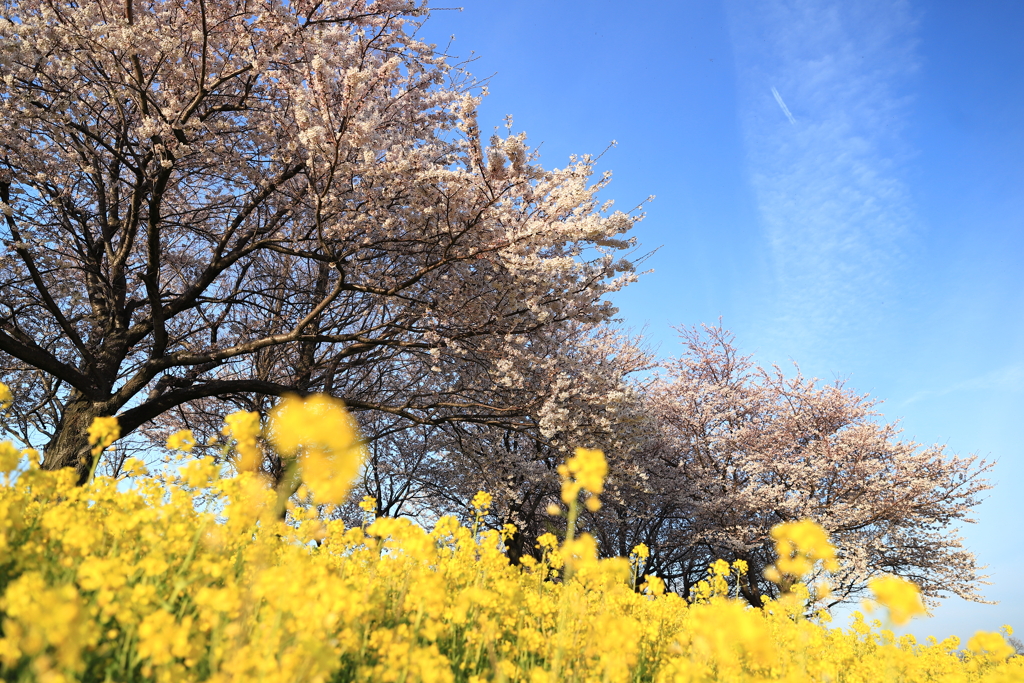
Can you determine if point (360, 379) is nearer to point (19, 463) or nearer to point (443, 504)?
point (443, 504)

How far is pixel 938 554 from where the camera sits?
62.6 ft

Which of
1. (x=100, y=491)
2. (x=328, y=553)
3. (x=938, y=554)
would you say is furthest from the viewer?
(x=938, y=554)

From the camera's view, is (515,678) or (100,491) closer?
(515,678)

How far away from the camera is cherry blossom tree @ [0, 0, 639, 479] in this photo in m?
7.12

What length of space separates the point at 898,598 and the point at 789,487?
19.0 meters

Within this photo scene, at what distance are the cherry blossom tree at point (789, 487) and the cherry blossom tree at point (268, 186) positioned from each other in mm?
9900

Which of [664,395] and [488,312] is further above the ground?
[664,395]

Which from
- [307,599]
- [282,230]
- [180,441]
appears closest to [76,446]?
[282,230]

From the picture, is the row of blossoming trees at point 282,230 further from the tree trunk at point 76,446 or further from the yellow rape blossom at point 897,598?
the yellow rape blossom at point 897,598

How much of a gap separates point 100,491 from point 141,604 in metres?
1.81

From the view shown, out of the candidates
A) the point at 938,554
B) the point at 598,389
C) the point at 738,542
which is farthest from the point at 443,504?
the point at 938,554

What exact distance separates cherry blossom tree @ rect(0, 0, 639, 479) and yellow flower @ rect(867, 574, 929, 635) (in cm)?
589

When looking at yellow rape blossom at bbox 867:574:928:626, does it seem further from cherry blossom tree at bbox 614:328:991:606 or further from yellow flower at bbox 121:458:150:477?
cherry blossom tree at bbox 614:328:991:606

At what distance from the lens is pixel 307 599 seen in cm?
212
